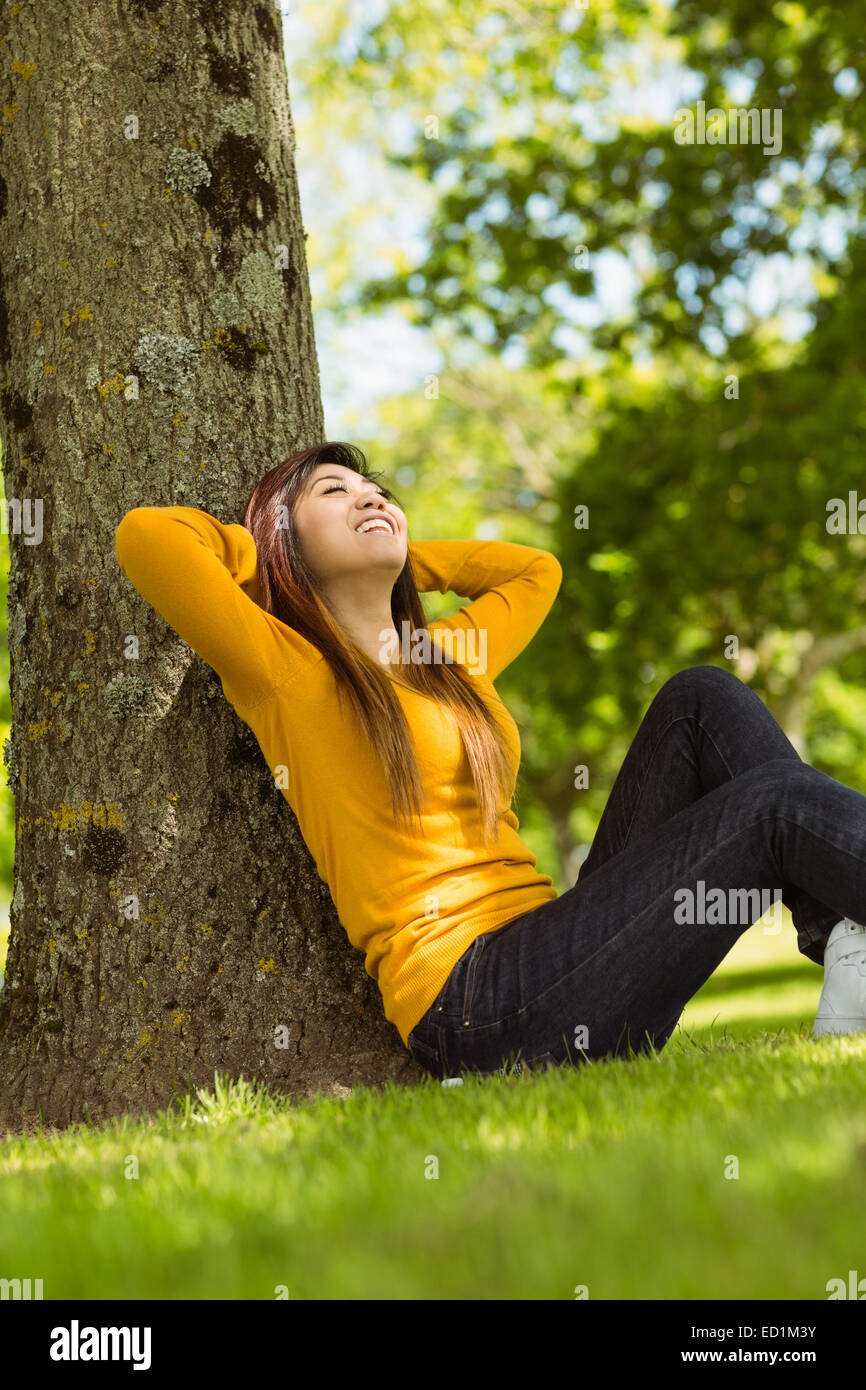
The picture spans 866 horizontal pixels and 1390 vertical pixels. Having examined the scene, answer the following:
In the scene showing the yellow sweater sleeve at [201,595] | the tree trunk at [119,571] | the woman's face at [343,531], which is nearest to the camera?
the yellow sweater sleeve at [201,595]

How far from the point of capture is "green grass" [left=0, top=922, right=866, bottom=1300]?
172 centimetres

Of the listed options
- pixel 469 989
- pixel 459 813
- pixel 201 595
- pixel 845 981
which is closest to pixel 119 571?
pixel 201 595

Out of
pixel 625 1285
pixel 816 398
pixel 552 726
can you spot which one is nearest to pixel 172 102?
pixel 625 1285

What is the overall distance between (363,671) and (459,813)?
19.6 inches

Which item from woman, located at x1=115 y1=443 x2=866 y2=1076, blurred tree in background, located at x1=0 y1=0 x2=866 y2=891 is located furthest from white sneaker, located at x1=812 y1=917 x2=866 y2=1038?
blurred tree in background, located at x1=0 y1=0 x2=866 y2=891

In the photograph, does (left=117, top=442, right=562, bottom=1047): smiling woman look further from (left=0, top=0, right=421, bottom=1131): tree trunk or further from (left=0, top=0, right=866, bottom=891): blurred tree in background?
(left=0, top=0, right=866, bottom=891): blurred tree in background

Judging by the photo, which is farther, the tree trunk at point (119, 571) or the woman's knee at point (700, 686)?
the woman's knee at point (700, 686)

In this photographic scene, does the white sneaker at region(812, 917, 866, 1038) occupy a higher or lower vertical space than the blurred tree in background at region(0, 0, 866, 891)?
lower

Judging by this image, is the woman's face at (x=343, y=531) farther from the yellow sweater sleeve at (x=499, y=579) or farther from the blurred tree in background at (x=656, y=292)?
the blurred tree in background at (x=656, y=292)

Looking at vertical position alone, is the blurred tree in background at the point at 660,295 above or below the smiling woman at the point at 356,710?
above

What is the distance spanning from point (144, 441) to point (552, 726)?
30.2 ft

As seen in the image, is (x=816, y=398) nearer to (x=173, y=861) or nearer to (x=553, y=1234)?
(x=173, y=861)

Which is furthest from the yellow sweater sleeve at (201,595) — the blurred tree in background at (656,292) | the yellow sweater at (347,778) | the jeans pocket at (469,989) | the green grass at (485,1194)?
the blurred tree in background at (656,292)

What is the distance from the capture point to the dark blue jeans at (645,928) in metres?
3.08
